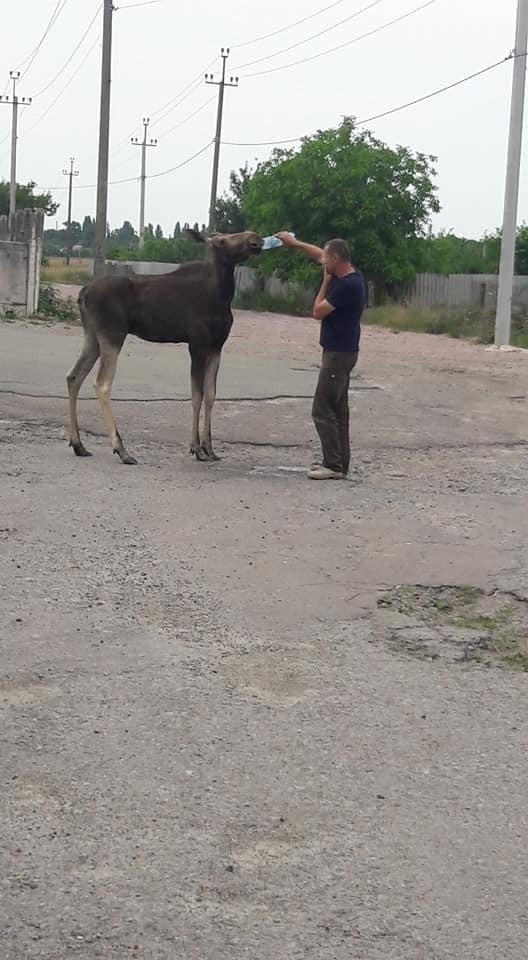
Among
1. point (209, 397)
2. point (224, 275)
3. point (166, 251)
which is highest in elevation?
point (166, 251)

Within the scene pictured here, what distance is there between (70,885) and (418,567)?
3.87 metres

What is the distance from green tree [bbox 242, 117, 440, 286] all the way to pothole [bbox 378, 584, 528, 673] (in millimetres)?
35442

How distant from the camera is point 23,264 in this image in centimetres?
2391

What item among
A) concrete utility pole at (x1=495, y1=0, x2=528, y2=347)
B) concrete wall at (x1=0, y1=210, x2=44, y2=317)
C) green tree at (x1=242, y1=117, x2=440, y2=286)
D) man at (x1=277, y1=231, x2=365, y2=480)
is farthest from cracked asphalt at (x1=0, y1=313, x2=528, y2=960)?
green tree at (x1=242, y1=117, x2=440, y2=286)

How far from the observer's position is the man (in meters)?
9.40

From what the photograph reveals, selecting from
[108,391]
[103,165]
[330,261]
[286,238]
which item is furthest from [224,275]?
[103,165]

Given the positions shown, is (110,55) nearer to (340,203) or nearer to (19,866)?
(340,203)

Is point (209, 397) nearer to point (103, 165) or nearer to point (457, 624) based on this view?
point (457, 624)

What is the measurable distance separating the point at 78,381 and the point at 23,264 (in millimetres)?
14672

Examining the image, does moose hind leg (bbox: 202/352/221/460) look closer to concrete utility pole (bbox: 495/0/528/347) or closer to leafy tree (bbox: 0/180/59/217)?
concrete utility pole (bbox: 495/0/528/347)

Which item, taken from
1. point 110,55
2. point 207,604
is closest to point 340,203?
point 110,55

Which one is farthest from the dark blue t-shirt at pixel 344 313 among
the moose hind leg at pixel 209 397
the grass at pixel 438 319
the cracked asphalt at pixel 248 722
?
the grass at pixel 438 319

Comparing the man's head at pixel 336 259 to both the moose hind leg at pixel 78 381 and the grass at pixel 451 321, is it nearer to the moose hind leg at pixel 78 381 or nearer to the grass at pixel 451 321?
the moose hind leg at pixel 78 381

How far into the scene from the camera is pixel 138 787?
3.97 m
